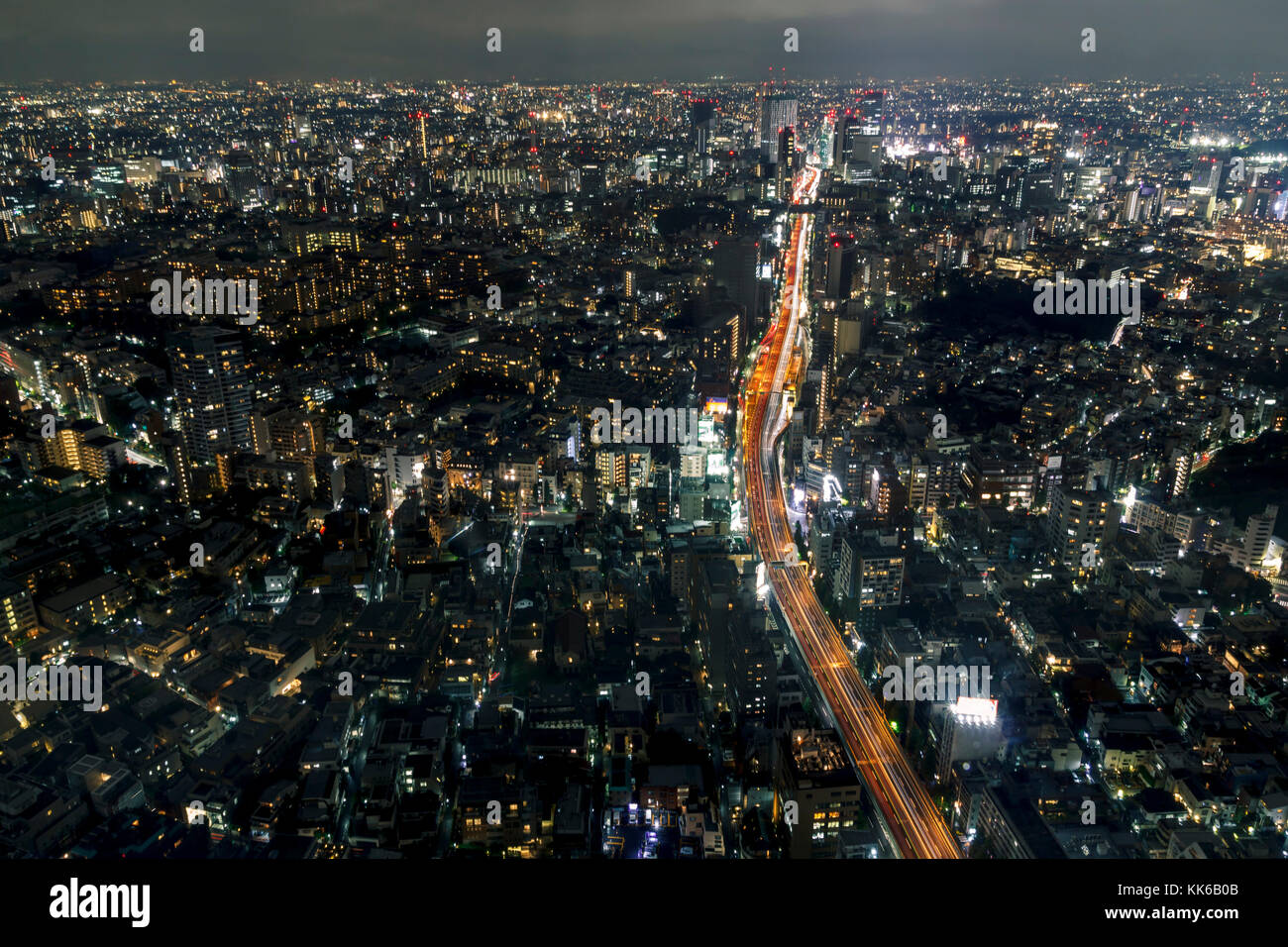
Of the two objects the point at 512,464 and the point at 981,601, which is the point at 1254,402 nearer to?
the point at 981,601

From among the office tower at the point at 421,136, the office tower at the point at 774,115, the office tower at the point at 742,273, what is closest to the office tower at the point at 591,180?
the office tower at the point at 421,136

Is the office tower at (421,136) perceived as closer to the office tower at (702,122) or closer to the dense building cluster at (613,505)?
the dense building cluster at (613,505)

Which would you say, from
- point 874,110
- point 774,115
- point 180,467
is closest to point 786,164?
point 774,115

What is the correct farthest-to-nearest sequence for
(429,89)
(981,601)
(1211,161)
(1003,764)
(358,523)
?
(429,89) < (1211,161) < (358,523) < (981,601) < (1003,764)

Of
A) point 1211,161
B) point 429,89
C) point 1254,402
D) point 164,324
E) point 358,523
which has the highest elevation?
point 429,89

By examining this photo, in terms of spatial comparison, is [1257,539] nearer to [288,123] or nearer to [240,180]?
[240,180]
